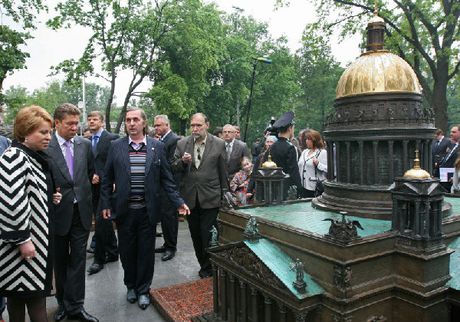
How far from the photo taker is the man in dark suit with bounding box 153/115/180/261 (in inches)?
331

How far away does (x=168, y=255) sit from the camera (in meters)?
8.48

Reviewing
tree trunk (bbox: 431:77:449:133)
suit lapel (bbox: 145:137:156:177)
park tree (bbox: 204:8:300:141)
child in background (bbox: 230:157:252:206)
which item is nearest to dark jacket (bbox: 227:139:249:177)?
child in background (bbox: 230:157:252:206)

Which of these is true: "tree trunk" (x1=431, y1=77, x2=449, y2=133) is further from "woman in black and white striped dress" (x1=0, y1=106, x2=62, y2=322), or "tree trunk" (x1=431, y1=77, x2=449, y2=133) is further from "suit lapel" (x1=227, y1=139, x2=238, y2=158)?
"woman in black and white striped dress" (x1=0, y1=106, x2=62, y2=322)

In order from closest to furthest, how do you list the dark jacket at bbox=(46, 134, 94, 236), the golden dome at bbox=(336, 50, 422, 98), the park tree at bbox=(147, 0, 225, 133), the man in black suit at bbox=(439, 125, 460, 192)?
1. the dark jacket at bbox=(46, 134, 94, 236)
2. the golden dome at bbox=(336, 50, 422, 98)
3. the man in black suit at bbox=(439, 125, 460, 192)
4. the park tree at bbox=(147, 0, 225, 133)

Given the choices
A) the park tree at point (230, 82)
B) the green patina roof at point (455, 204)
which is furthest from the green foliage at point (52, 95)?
the green patina roof at point (455, 204)

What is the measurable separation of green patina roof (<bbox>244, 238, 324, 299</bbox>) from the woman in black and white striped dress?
2391 mm

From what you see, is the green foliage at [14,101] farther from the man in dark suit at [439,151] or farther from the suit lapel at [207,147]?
the man in dark suit at [439,151]

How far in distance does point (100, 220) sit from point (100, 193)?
5.98ft

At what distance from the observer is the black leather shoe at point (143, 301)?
6031mm

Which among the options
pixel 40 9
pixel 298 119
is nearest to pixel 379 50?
pixel 40 9

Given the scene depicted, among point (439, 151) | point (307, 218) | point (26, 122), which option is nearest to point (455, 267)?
point (307, 218)

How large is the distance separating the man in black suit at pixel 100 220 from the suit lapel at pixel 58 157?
7.08ft

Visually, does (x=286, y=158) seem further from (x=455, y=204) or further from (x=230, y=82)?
(x=230, y=82)

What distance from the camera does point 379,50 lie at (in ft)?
19.9
